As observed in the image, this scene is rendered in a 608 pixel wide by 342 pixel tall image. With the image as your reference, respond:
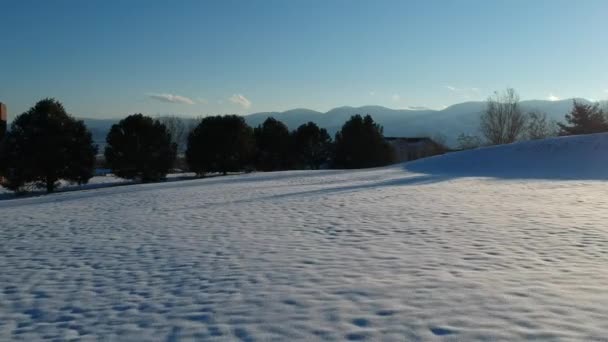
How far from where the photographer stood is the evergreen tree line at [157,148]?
26.0 meters

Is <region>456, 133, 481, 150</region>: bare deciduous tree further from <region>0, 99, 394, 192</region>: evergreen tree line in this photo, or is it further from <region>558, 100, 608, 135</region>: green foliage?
<region>0, 99, 394, 192</region>: evergreen tree line

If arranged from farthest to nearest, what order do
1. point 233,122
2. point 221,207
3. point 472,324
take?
point 233,122 < point 221,207 < point 472,324

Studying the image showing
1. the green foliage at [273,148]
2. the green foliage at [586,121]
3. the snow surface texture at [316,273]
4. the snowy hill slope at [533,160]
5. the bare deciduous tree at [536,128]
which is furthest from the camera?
the bare deciduous tree at [536,128]

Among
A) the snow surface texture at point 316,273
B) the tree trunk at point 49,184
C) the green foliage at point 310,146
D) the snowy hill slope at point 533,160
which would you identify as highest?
the green foliage at point 310,146

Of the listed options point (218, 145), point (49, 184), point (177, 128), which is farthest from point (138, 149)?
point (177, 128)

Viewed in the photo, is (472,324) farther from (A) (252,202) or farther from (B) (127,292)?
(A) (252,202)

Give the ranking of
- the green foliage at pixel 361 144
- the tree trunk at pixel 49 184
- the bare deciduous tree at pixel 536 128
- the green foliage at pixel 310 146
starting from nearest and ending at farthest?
the tree trunk at pixel 49 184 → the green foliage at pixel 361 144 → the green foliage at pixel 310 146 → the bare deciduous tree at pixel 536 128

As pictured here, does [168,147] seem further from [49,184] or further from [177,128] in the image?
Result: [177,128]

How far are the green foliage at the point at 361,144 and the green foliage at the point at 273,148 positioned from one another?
18.2 feet

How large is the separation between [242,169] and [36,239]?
29.6m

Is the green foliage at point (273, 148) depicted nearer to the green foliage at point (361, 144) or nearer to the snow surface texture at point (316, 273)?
the green foliage at point (361, 144)

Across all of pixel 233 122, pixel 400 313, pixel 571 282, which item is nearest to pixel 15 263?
pixel 400 313

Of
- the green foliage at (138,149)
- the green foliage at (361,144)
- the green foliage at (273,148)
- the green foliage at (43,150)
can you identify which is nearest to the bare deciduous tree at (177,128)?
the green foliage at (273,148)

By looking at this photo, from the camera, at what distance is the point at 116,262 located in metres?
6.70
